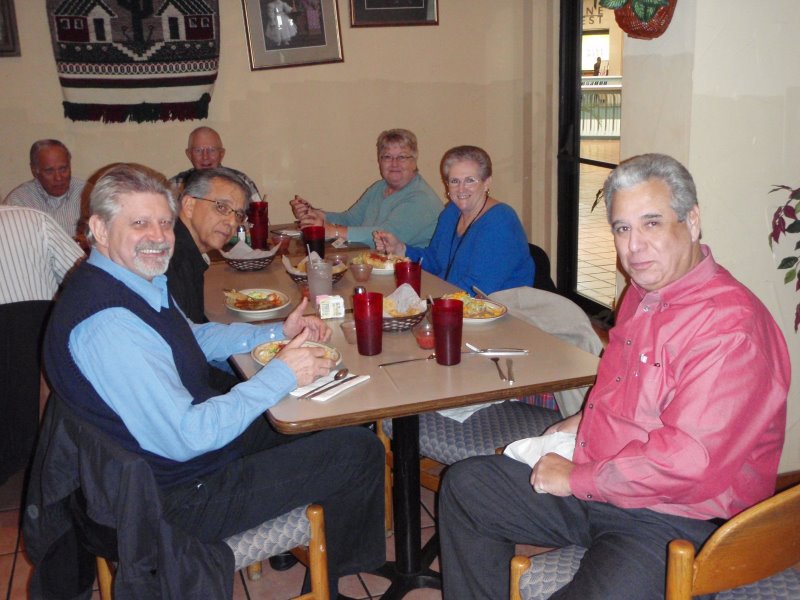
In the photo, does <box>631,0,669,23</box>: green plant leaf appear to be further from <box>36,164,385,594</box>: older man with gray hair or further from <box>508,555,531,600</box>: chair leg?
<box>508,555,531,600</box>: chair leg

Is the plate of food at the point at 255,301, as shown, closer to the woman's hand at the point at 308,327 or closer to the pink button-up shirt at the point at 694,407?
the woman's hand at the point at 308,327

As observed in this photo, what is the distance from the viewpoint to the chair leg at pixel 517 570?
1510 mm

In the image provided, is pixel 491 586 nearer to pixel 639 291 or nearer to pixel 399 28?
pixel 639 291

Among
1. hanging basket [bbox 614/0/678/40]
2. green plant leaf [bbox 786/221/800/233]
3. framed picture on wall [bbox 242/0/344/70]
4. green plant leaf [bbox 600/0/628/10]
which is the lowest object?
green plant leaf [bbox 786/221/800/233]

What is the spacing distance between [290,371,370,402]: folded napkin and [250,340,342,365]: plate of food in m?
0.08

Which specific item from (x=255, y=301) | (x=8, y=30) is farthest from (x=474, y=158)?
Answer: (x=8, y=30)

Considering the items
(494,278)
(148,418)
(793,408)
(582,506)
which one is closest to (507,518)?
(582,506)

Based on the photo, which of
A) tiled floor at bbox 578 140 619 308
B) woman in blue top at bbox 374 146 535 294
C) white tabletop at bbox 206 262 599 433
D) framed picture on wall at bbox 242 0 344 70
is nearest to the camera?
white tabletop at bbox 206 262 599 433

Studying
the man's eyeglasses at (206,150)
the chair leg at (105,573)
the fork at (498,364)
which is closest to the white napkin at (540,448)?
the fork at (498,364)

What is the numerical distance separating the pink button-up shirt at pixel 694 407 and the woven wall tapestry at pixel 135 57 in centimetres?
344

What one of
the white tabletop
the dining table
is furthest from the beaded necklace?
the white tabletop

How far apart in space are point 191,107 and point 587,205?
3296 mm

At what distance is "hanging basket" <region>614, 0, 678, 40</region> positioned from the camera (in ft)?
7.42

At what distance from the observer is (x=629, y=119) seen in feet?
8.42
